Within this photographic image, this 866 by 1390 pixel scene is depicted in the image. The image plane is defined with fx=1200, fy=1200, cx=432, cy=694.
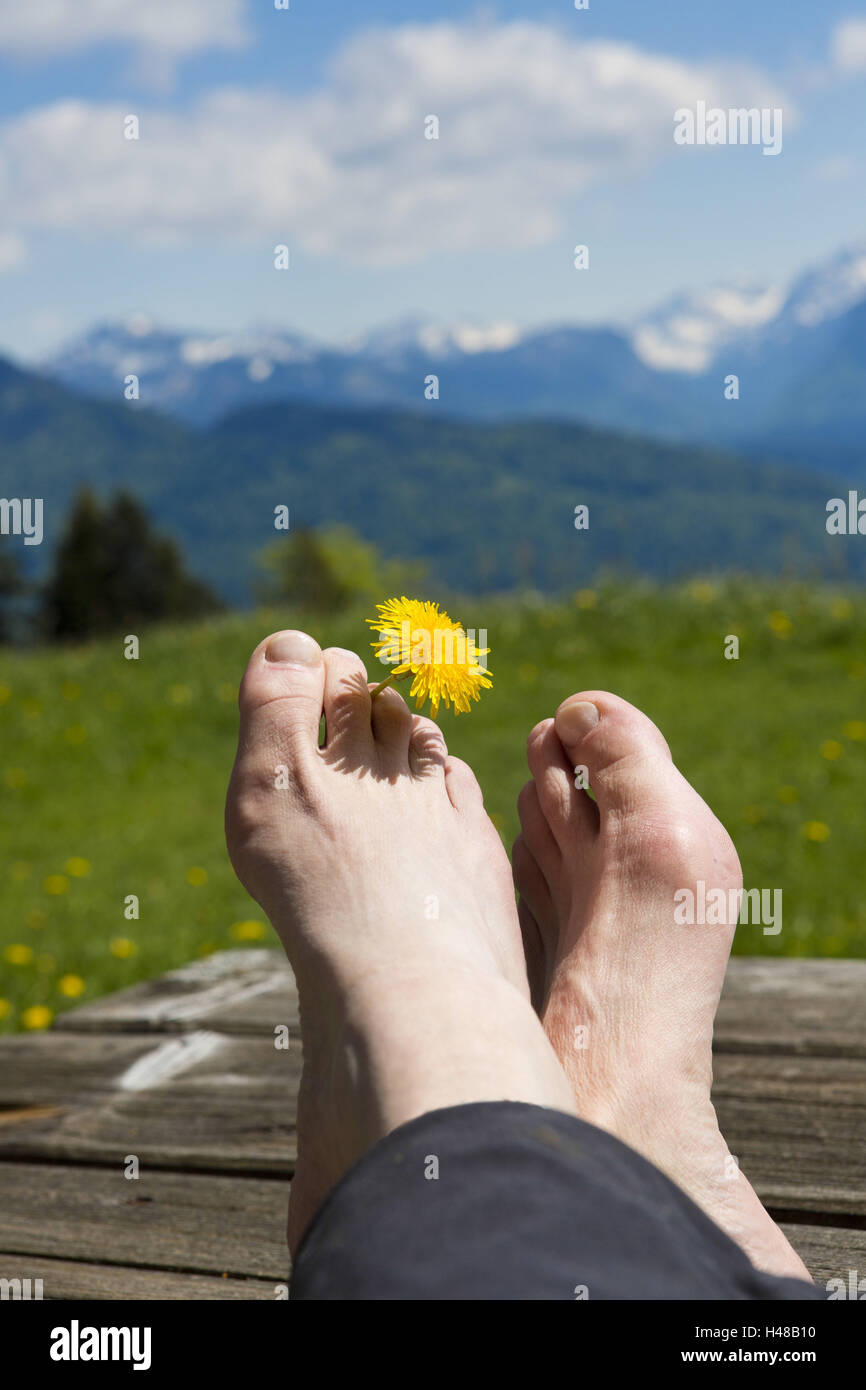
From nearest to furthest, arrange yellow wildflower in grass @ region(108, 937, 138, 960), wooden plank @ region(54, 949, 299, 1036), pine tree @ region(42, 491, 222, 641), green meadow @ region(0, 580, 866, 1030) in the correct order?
wooden plank @ region(54, 949, 299, 1036)
yellow wildflower in grass @ region(108, 937, 138, 960)
green meadow @ region(0, 580, 866, 1030)
pine tree @ region(42, 491, 222, 641)

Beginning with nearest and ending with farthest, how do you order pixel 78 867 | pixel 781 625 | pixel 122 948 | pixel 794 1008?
1. pixel 794 1008
2. pixel 122 948
3. pixel 78 867
4. pixel 781 625

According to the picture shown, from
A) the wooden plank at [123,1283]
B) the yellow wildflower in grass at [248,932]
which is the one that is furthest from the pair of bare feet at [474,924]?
the yellow wildflower in grass at [248,932]

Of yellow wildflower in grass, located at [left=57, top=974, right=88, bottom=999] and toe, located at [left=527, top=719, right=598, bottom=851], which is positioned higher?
toe, located at [left=527, top=719, right=598, bottom=851]

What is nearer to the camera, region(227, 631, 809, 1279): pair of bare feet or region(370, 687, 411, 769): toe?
region(227, 631, 809, 1279): pair of bare feet

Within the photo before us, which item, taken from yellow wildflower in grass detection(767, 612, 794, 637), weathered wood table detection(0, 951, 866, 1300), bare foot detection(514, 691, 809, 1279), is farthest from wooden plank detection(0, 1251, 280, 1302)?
yellow wildflower in grass detection(767, 612, 794, 637)

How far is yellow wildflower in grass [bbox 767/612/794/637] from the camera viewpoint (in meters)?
4.65

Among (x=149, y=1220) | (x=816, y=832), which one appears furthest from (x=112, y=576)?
(x=149, y=1220)

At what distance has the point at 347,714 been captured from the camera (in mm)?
1279

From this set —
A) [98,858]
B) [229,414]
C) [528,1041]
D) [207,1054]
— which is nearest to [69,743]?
[98,858]

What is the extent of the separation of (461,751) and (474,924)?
2.87 meters

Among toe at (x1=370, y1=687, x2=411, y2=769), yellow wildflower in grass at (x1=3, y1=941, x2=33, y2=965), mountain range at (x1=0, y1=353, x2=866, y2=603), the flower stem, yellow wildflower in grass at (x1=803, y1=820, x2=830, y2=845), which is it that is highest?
mountain range at (x1=0, y1=353, x2=866, y2=603)

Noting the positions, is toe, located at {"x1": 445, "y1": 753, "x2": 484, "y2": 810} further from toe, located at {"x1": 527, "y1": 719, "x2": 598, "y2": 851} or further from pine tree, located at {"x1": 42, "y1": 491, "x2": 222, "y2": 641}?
pine tree, located at {"x1": 42, "y1": 491, "x2": 222, "y2": 641}

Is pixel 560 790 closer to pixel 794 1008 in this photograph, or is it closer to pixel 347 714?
pixel 347 714
